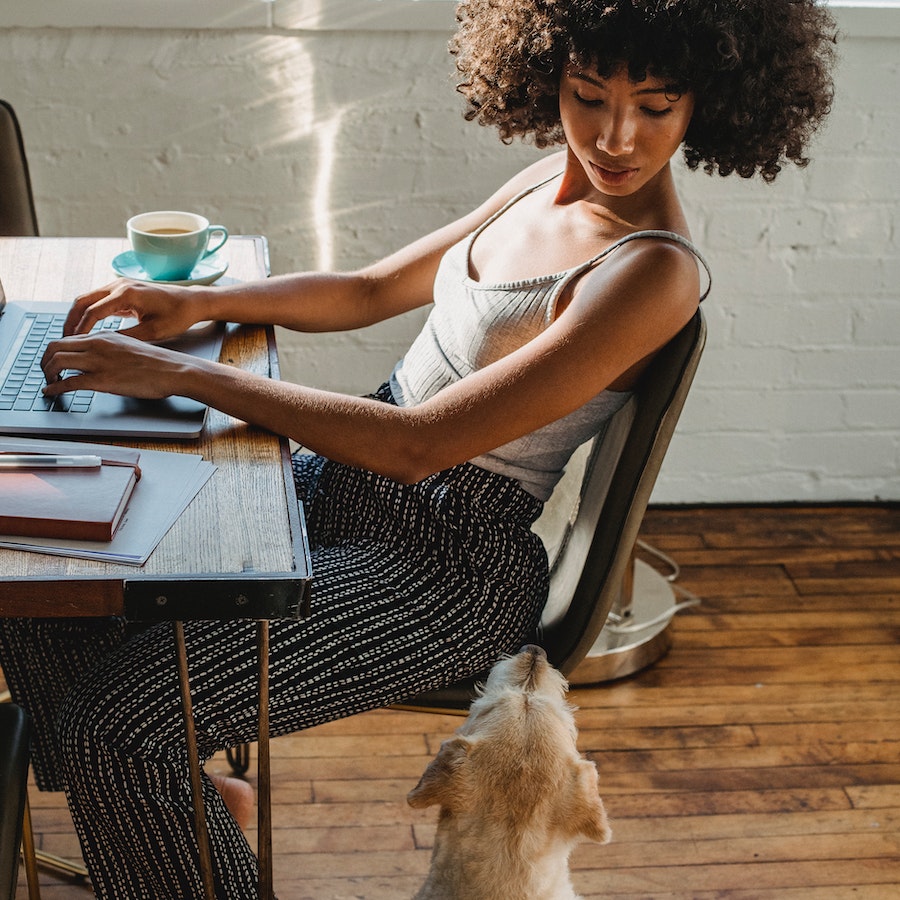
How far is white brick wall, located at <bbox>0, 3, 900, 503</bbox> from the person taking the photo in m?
2.27

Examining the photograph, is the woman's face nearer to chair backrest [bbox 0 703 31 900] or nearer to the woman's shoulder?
the woman's shoulder

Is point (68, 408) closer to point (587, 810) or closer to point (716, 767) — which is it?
point (587, 810)

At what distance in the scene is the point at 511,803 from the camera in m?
1.16

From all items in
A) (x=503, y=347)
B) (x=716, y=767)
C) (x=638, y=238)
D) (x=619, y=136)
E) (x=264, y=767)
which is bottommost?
(x=716, y=767)

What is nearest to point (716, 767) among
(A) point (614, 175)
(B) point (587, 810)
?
(B) point (587, 810)

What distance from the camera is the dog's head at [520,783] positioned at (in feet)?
3.79

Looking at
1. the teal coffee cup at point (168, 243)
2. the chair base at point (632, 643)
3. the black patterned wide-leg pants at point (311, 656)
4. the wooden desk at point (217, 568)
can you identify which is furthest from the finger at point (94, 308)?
the chair base at point (632, 643)

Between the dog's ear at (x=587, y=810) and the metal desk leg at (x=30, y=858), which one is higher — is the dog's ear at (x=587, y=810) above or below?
above

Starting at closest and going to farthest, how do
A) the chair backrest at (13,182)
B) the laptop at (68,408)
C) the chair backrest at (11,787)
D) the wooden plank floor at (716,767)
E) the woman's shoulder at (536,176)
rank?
1. the chair backrest at (11,787)
2. the laptop at (68,408)
3. the woman's shoulder at (536,176)
4. the wooden plank floor at (716,767)
5. the chair backrest at (13,182)

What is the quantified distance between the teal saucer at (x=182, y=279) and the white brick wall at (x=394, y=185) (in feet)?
2.35

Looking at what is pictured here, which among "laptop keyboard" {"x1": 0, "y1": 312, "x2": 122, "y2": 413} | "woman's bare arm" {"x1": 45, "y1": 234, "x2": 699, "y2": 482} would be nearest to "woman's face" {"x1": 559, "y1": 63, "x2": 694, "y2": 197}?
"woman's bare arm" {"x1": 45, "y1": 234, "x2": 699, "y2": 482}

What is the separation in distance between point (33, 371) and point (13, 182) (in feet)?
2.50

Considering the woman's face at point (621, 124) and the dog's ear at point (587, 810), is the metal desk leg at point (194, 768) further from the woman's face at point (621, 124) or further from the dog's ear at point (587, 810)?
the woman's face at point (621, 124)

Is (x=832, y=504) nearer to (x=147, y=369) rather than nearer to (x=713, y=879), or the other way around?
(x=713, y=879)
